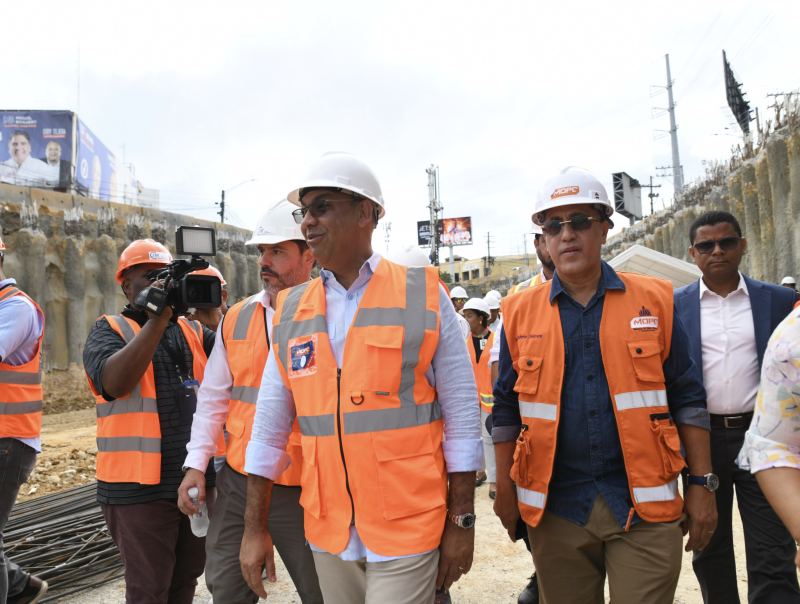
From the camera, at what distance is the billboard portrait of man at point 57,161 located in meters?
36.7

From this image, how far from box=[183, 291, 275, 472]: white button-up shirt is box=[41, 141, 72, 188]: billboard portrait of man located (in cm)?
4120

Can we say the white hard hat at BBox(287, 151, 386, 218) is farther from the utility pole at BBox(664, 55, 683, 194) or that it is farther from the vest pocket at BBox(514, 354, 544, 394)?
the utility pole at BBox(664, 55, 683, 194)

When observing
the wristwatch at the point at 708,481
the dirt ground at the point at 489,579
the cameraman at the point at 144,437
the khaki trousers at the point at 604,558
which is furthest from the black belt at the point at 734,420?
the cameraman at the point at 144,437

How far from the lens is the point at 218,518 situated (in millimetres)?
2875

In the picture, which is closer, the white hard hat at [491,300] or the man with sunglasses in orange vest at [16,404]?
the man with sunglasses in orange vest at [16,404]

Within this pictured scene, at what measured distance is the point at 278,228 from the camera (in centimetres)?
324

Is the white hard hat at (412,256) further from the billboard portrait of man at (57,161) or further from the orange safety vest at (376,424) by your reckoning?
the billboard portrait of man at (57,161)

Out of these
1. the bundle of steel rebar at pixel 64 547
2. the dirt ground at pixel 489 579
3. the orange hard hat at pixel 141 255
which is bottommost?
the dirt ground at pixel 489 579

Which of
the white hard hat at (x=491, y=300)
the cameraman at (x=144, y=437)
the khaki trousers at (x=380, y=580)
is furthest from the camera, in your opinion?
the white hard hat at (x=491, y=300)

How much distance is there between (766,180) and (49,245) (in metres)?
22.2

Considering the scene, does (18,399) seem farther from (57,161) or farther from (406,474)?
(57,161)

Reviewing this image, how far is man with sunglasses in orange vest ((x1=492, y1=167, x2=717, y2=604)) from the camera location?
216cm

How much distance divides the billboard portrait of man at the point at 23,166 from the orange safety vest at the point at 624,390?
1670 inches

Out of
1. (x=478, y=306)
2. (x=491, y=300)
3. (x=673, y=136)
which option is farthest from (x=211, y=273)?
(x=673, y=136)
